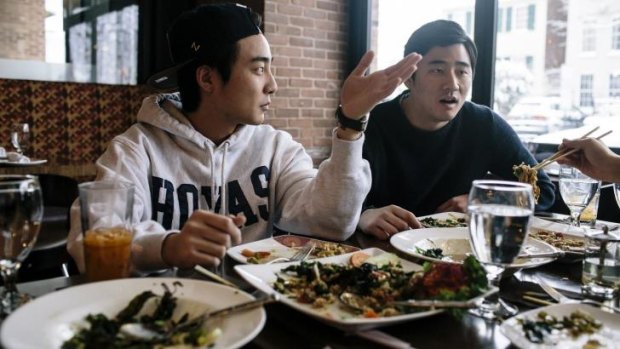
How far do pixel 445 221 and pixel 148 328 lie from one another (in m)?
1.05

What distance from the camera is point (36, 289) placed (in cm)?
98

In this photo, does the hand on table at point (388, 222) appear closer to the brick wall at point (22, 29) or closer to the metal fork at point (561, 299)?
the metal fork at point (561, 299)

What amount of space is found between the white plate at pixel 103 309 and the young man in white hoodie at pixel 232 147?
439 mm

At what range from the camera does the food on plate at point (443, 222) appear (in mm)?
1531

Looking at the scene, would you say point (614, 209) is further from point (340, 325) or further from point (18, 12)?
point (18, 12)

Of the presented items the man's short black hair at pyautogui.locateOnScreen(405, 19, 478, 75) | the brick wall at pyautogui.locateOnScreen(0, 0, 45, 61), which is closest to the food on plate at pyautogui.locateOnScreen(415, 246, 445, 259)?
the man's short black hair at pyautogui.locateOnScreen(405, 19, 478, 75)

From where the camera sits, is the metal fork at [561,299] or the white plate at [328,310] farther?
the metal fork at [561,299]

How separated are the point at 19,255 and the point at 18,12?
14.5ft

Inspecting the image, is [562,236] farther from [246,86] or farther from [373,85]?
[246,86]

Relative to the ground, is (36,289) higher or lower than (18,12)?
lower

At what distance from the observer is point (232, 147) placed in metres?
1.75

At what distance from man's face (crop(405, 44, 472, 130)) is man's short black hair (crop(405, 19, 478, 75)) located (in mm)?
20

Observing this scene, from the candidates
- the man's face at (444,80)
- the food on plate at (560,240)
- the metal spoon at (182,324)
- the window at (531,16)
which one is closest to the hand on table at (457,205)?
the food on plate at (560,240)

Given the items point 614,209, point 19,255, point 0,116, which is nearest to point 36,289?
point 19,255
